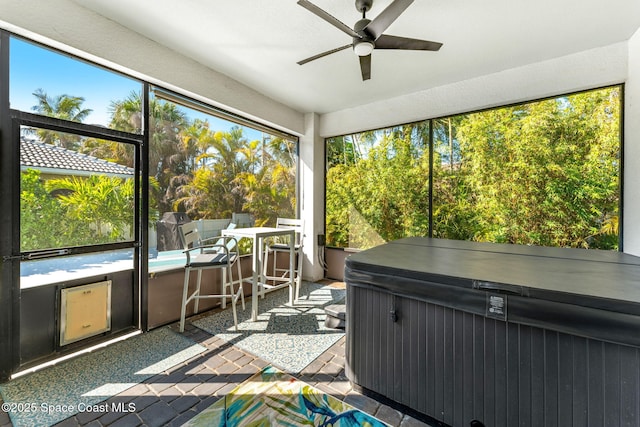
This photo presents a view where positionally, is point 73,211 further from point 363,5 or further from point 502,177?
point 502,177

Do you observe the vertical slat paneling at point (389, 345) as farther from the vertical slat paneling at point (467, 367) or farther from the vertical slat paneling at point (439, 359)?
the vertical slat paneling at point (467, 367)

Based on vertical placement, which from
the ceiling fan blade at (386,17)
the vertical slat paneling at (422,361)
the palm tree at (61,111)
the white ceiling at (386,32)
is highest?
the white ceiling at (386,32)

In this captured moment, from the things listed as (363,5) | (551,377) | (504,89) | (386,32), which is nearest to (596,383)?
(551,377)

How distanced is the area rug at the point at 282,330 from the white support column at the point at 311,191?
979 millimetres

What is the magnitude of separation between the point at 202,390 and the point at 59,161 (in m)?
2.19

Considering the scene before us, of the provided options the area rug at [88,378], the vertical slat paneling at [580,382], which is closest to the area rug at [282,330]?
the area rug at [88,378]

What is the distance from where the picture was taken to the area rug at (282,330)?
2369mm

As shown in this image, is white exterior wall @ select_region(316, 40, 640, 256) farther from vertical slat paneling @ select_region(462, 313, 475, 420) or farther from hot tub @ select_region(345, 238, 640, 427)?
vertical slat paneling @ select_region(462, 313, 475, 420)

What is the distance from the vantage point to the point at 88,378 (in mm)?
2016

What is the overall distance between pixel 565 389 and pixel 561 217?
262 cm

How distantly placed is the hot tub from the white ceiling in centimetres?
201

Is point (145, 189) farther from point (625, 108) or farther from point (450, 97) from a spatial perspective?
point (625, 108)

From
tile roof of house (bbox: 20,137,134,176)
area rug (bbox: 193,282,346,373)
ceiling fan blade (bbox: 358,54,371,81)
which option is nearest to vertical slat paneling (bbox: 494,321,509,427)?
area rug (bbox: 193,282,346,373)

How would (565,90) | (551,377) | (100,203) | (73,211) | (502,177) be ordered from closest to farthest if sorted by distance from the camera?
(551,377), (73,211), (100,203), (565,90), (502,177)
